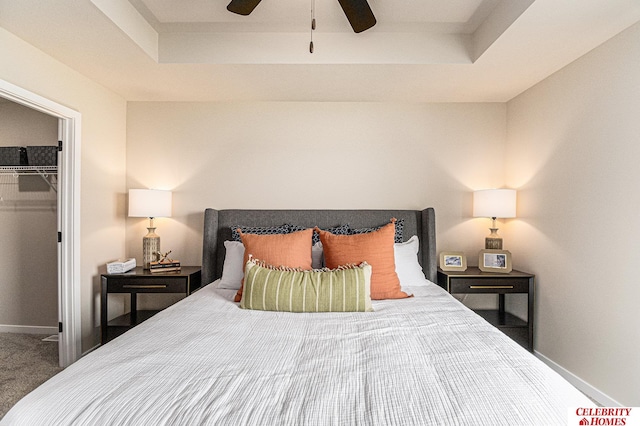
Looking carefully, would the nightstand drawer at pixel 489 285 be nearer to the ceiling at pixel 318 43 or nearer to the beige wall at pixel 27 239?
the ceiling at pixel 318 43

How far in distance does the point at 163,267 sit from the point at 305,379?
2.28m

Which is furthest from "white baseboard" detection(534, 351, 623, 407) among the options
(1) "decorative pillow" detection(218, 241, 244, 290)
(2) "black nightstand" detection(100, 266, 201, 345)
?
(2) "black nightstand" detection(100, 266, 201, 345)

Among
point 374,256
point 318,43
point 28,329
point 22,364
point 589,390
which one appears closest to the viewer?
point 589,390

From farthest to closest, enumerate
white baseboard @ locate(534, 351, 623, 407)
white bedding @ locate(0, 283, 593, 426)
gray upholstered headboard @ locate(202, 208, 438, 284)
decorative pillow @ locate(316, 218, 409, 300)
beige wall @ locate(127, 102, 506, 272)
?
beige wall @ locate(127, 102, 506, 272) → gray upholstered headboard @ locate(202, 208, 438, 284) → decorative pillow @ locate(316, 218, 409, 300) → white baseboard @ locate(534, 351, 623, 407) → white bedding @ locate(0, 283, 593, 426)

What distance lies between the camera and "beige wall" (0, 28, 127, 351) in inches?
103

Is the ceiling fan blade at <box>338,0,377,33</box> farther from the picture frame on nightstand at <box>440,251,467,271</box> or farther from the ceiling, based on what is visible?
the picture frame on nightstand at <box>440,251,467,271</box>

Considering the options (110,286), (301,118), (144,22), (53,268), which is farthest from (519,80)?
(53,268)

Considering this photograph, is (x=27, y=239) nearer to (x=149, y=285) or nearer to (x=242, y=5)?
(x=149, y=285)

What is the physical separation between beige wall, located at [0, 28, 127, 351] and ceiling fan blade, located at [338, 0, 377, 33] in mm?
2097

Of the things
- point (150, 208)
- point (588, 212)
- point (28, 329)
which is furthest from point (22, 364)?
point (588, 212)

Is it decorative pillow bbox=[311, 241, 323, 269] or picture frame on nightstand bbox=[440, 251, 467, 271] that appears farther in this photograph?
Answer: picture frame on nightstand bbox=[440, 251, 467, 271]

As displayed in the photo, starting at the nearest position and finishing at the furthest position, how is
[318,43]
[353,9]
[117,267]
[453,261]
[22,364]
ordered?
1. [353,9]
2. [318,43]
3. [22,364]
4. [117,267]
5. [453,261]

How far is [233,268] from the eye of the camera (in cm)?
285

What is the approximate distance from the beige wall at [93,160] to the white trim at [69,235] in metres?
0.09
